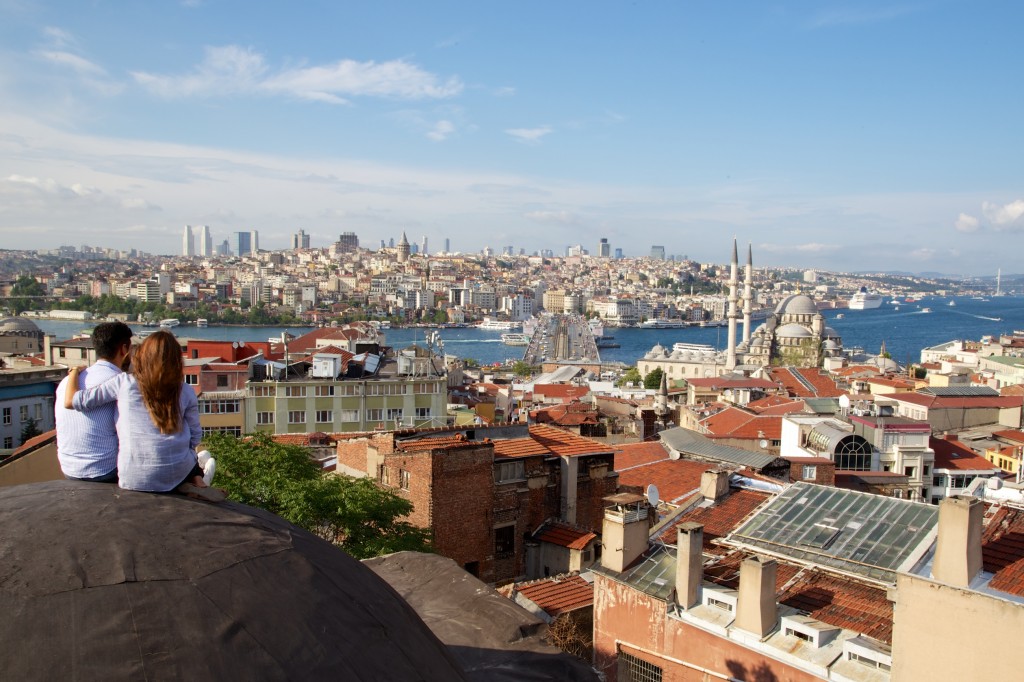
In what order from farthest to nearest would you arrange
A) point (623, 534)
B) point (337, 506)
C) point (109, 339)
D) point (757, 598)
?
point (337, 506)
point (623, 534)
point (757, 598)
point (109, 339)

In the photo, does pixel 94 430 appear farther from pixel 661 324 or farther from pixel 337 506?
pixel 661 324

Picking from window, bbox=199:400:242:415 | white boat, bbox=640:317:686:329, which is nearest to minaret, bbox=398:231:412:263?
white boat, bbox=640:317:686:329

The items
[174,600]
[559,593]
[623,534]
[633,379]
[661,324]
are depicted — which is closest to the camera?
[174,600]

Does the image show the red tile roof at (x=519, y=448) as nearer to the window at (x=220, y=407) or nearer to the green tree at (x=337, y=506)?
the green tree at (x=337, y=506)

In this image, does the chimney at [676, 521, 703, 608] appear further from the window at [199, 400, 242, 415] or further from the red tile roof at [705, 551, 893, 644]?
the window at [199, 400, 242, 415]

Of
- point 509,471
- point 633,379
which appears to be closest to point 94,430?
point 509,471
